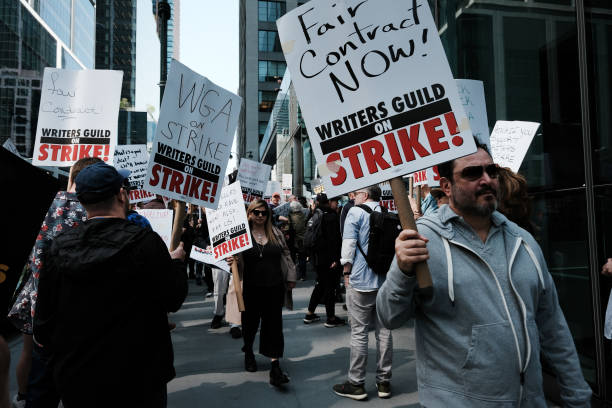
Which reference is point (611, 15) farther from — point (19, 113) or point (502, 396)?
point (19, 113)

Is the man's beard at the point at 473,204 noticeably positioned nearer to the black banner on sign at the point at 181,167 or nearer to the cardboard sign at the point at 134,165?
the black banner on sign at the point at 181,167

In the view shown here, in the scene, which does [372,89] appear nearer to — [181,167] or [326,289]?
[181,167]

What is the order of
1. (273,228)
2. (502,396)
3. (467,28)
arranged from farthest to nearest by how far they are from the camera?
(467,28) → (273,228) → (502,396)

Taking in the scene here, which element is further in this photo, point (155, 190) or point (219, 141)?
point (219, 141)

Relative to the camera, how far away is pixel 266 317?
4.84m

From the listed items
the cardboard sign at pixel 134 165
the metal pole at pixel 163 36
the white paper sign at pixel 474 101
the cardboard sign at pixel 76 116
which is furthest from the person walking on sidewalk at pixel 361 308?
the metal pole at pixel 163 36

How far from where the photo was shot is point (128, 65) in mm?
100438

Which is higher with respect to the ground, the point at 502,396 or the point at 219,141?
the point at 219,141

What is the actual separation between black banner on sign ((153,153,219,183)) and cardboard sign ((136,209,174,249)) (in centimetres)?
150

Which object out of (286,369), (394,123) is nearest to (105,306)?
(394,123)

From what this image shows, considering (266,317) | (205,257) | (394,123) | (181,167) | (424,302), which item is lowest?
(266,317)

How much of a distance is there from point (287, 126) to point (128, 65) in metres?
78.1

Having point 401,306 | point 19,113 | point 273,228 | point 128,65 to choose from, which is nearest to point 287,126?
point 19,113

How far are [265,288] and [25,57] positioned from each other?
148 feet
